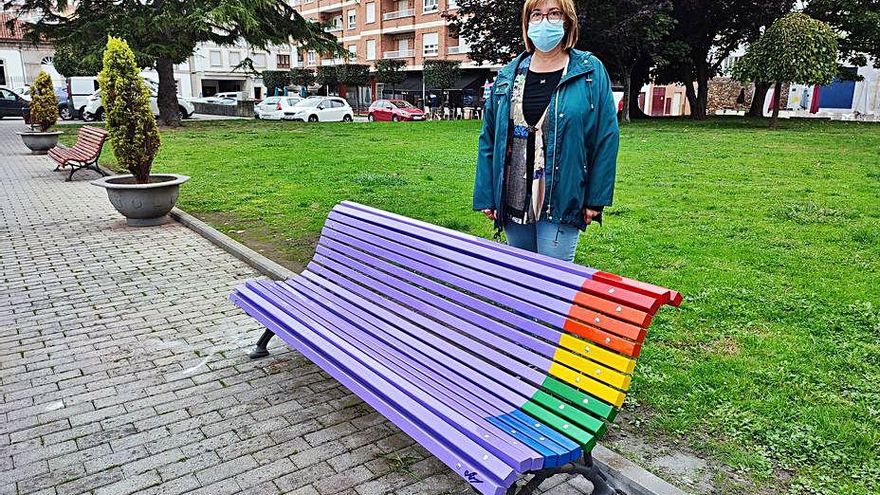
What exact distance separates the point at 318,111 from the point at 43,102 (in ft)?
49.5

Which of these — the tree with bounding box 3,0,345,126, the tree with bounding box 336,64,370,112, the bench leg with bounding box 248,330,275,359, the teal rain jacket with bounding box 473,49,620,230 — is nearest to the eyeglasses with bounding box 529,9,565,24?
the teal rain jacket with bounding box 473,49,620,230

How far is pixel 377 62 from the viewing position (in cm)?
5412

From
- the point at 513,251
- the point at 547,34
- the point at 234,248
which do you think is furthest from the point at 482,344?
the point at 234,248

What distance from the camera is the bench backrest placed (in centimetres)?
253

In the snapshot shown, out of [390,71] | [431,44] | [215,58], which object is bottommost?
[390,71]

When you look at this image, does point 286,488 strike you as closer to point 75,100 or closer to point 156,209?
point 156,209

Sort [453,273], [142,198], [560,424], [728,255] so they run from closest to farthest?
1. [560,424]
2. [453,273]
3. [728,255]
4. [142,198]

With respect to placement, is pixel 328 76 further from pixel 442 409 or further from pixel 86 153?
pixel 442 409

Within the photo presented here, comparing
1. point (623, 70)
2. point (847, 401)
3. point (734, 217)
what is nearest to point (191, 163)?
point (734, 217)

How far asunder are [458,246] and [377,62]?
174 ft

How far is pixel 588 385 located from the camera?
8.56 feet

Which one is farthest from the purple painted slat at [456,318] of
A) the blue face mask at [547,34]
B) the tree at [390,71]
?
the tree at [390,71]

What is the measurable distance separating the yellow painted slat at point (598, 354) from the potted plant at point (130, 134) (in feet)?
22.7

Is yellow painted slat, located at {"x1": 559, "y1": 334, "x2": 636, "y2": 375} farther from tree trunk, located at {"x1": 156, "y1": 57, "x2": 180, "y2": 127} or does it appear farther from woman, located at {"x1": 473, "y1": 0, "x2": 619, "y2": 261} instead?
tree trunk, located at {"x1": 156, "y1": 57, "x2": 180, "y2": 127}
